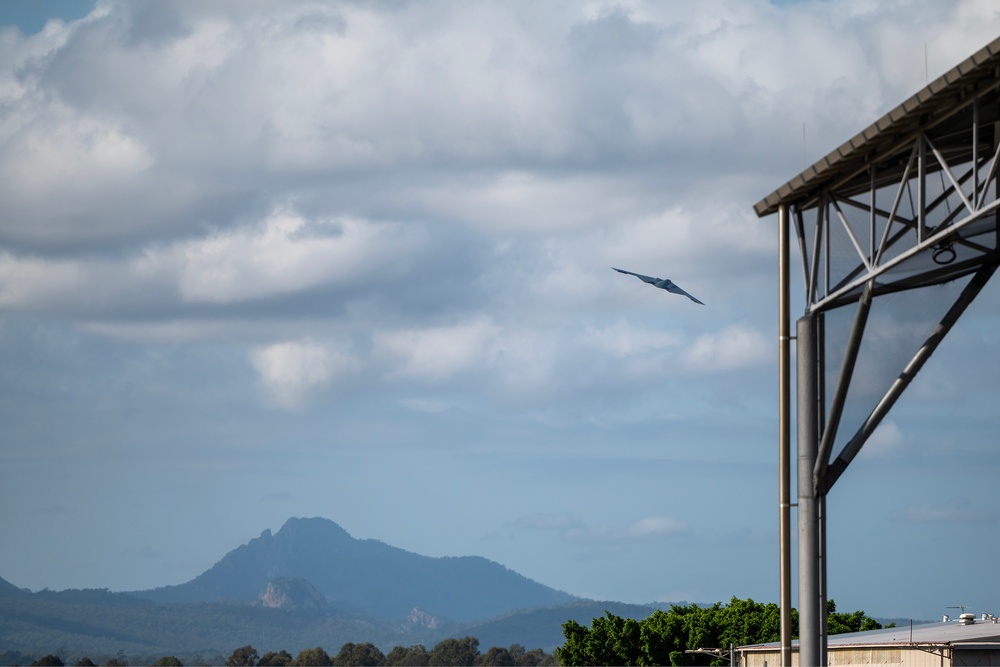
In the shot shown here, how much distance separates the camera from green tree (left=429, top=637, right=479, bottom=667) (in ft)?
480

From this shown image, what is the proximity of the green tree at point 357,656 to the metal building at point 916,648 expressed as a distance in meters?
117

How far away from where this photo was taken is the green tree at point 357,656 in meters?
155

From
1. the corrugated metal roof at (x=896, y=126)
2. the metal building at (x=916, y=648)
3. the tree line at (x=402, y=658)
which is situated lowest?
the metal building at (x=916, y=648)

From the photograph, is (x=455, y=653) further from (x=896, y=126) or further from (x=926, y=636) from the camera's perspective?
(x=896, y=126)

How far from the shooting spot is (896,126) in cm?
1836

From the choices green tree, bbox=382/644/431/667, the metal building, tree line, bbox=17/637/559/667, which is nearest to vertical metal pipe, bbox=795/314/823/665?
the metal building

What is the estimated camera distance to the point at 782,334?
2109cm

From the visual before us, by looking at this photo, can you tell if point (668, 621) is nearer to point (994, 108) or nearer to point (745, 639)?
point (745, 639)

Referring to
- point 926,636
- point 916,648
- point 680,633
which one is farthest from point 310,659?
point 916,648

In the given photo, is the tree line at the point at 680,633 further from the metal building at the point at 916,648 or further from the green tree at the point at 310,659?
the green tree at the point at 310,659

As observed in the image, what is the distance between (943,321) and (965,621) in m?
26.5

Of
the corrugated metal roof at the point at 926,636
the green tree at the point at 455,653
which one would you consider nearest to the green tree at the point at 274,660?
the green tree at the point at 455,653

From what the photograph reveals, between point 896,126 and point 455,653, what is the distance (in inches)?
5420

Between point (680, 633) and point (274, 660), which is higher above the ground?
point (274, 660)
